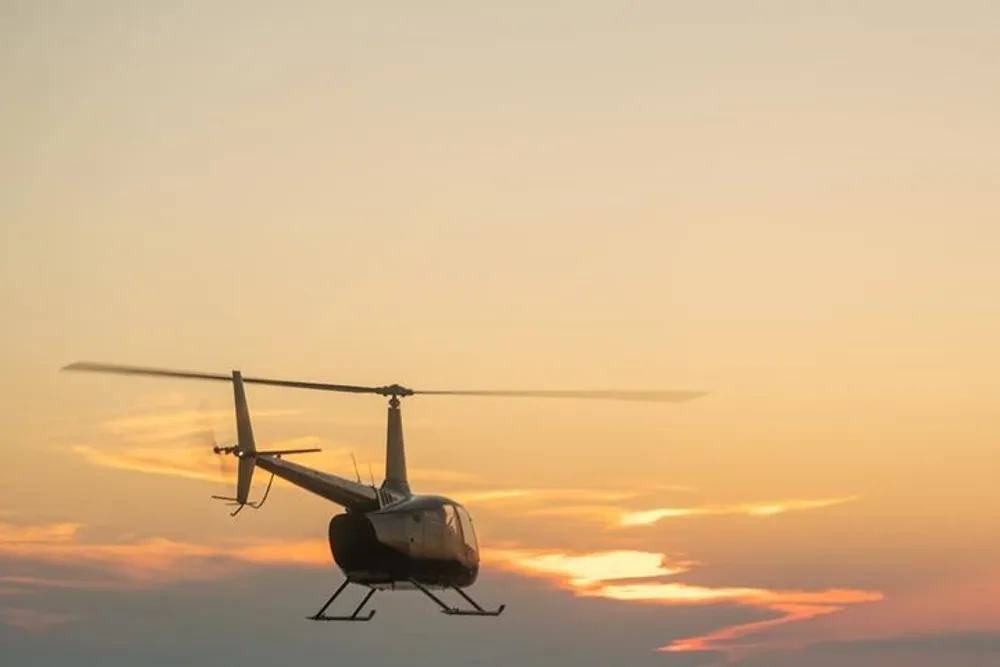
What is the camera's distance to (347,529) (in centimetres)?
5906

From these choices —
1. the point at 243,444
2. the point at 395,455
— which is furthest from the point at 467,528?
the point at 243,444

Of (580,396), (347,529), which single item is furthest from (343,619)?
(580,396)

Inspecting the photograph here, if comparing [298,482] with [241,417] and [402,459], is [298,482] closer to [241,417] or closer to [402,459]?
[241,417]

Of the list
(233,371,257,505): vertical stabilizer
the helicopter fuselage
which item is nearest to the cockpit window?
the helicopter fuselage

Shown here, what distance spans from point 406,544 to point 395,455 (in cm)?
633

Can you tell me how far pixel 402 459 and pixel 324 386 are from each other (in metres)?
7.25

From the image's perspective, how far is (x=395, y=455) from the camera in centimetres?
6575

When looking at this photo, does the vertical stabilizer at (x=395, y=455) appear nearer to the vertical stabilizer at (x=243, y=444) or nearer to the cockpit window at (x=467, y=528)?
the cockpit window at (x=467, y=528)

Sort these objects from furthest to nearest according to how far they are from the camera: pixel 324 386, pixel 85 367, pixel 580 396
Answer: pixel 324 386 → pixel 580 396 → pixel 85 367

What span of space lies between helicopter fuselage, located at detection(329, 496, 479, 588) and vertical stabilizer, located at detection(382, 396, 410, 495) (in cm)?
182

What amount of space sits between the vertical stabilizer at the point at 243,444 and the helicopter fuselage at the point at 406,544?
3779mm

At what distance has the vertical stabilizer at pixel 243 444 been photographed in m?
58.4

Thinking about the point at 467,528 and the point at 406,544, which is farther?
the point at 467,528

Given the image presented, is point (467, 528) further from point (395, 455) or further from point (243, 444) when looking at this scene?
point (243, 444)
